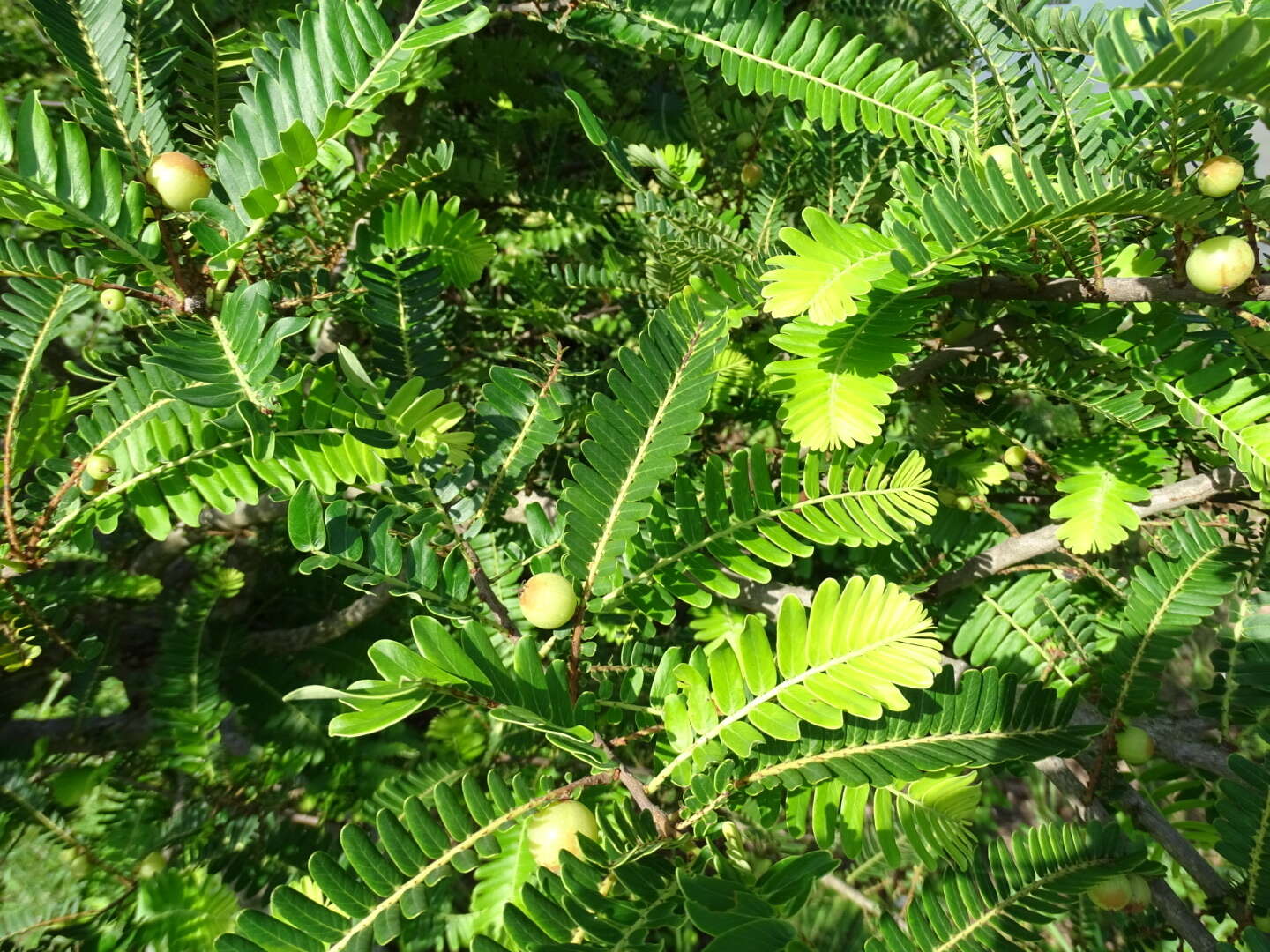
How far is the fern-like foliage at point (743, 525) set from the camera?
774 millimetres

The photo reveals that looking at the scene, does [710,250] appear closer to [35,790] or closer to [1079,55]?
[1079,55]

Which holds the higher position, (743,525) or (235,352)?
(235,352)

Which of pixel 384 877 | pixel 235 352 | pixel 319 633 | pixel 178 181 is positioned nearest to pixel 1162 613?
pixel 384 877

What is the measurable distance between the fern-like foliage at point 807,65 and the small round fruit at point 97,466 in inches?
34.3

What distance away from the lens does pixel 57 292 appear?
0.80 metres

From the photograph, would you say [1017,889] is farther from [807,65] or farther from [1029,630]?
[807,65]

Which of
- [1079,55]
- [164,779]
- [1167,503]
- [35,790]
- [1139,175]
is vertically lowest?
[1167,503]

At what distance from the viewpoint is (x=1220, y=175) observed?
640 millimetres

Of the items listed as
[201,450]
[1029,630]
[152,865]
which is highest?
[201,450]

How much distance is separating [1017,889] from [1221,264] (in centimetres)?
68

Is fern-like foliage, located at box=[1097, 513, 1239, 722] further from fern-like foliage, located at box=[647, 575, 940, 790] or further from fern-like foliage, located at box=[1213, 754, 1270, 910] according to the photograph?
fern-like foliage, located at box=[647, 575, 940, 790]

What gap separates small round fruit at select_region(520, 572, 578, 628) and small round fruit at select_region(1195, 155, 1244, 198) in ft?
2.32

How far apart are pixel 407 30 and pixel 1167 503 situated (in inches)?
49.0

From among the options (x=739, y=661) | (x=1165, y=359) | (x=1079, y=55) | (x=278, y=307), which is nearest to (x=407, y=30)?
(x=278, y=307)
